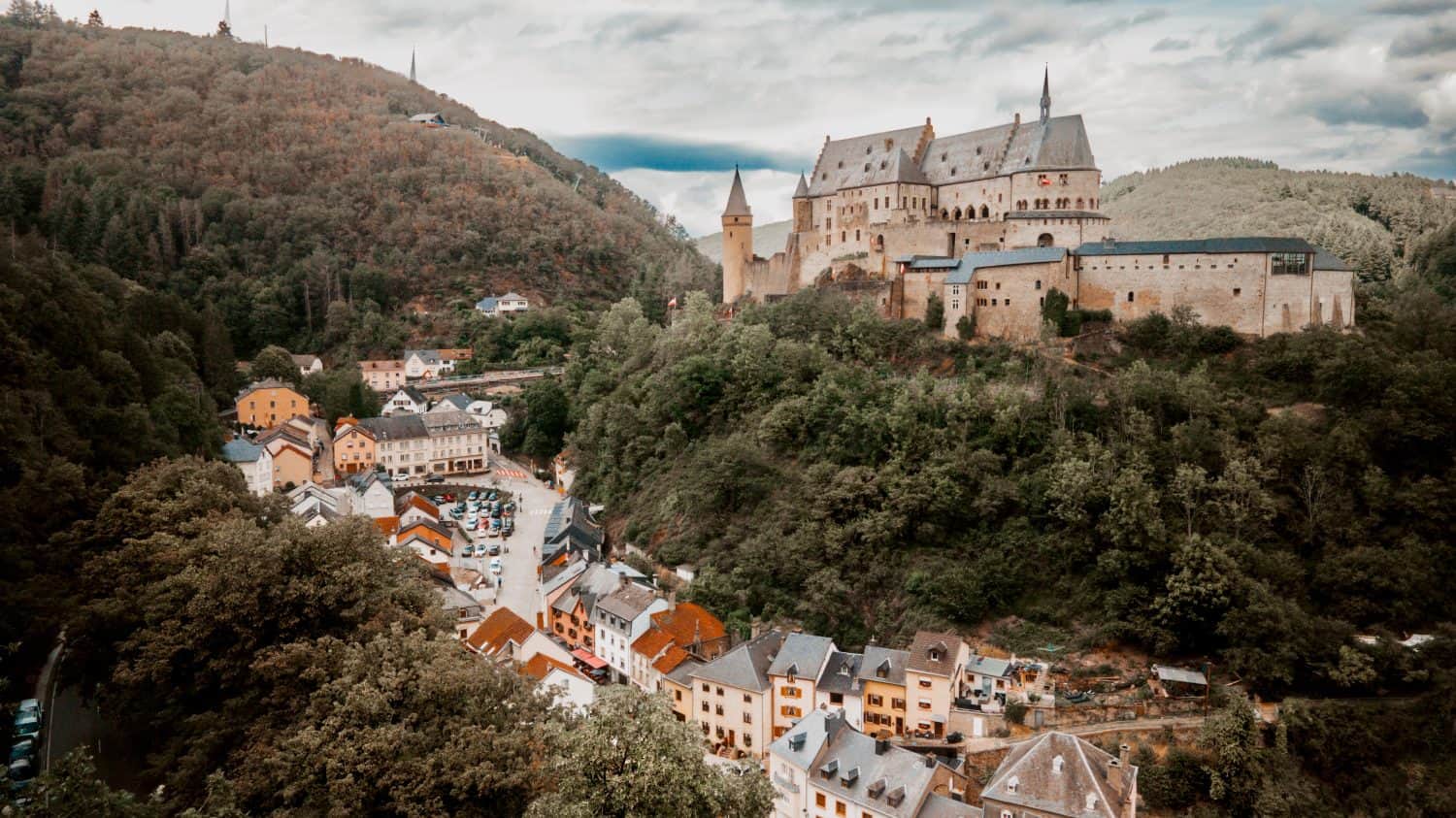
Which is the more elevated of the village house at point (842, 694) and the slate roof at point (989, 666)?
the slate roof at point (989, 666)

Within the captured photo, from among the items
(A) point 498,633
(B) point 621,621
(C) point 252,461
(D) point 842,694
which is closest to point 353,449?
(C) point 252,461

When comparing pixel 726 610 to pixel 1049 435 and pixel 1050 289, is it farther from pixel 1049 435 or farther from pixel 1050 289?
pixel 1050 289

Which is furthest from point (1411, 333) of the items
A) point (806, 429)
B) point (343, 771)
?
point (343, 771)

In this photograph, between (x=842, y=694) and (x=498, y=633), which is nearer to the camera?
(x=842, y=694)

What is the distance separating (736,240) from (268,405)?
33.4 m

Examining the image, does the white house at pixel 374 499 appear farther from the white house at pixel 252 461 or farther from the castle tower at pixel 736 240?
the castle tower at pixel 736 240

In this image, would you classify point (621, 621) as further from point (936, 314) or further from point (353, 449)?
point (353, 449)

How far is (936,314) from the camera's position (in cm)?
4369

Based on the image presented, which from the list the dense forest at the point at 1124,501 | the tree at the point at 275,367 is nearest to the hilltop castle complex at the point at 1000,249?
the dense forest at the point at 1124,501

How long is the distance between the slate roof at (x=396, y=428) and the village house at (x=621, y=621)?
97.6ft

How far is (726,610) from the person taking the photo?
3528cm

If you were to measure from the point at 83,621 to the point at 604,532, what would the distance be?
87.0 ft

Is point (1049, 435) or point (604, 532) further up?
point (1049, 435)

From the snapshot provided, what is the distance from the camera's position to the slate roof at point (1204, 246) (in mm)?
35781
